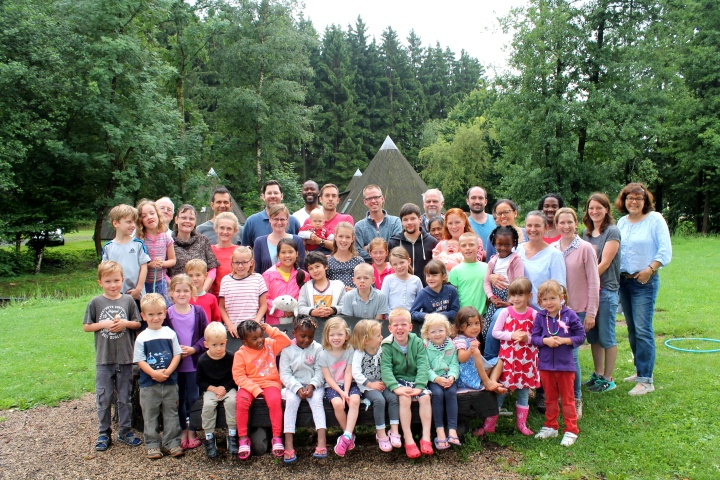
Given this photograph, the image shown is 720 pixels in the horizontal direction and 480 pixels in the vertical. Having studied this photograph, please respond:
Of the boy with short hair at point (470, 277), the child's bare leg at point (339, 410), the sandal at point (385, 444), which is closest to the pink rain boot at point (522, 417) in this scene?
the boy with short hair at point (470, 277)

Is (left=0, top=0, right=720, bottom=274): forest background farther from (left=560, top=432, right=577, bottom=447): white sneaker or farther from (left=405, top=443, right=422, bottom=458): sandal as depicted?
(left=560, top=432, right=577, bottom=447): white sneaker

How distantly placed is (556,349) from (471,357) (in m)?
0.67

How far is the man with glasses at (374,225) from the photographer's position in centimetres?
582

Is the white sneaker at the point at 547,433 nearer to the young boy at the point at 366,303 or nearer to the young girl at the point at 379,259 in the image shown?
the young boy at the point at 366,303

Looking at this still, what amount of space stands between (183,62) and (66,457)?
2671 cm

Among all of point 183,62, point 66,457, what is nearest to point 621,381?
point 66,457

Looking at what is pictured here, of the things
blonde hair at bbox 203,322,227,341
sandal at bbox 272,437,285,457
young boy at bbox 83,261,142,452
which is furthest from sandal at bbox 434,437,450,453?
young boy at bbox 83,261,142,452

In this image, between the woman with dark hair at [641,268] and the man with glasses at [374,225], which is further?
the man with glasses at [374,225]

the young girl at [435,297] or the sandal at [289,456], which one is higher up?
the young girl at [435,297]

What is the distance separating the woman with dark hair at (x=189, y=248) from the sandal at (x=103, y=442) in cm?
150

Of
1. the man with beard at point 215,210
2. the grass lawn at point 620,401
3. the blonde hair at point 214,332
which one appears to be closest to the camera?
the grass lawn at point 620,401

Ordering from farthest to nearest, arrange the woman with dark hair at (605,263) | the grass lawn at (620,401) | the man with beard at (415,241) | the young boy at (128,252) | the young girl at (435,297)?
the man with beard at (415,241) < the woman with dark hair at (605,263) < the young boy at (128,252) < the young girl at (435,297) < the grass lawn at (620,401)

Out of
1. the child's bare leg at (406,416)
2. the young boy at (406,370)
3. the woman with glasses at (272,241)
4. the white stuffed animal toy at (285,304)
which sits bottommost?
the child's bare leg at (406,416)

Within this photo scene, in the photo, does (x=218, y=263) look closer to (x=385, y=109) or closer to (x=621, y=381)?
(x=621, y=381)
